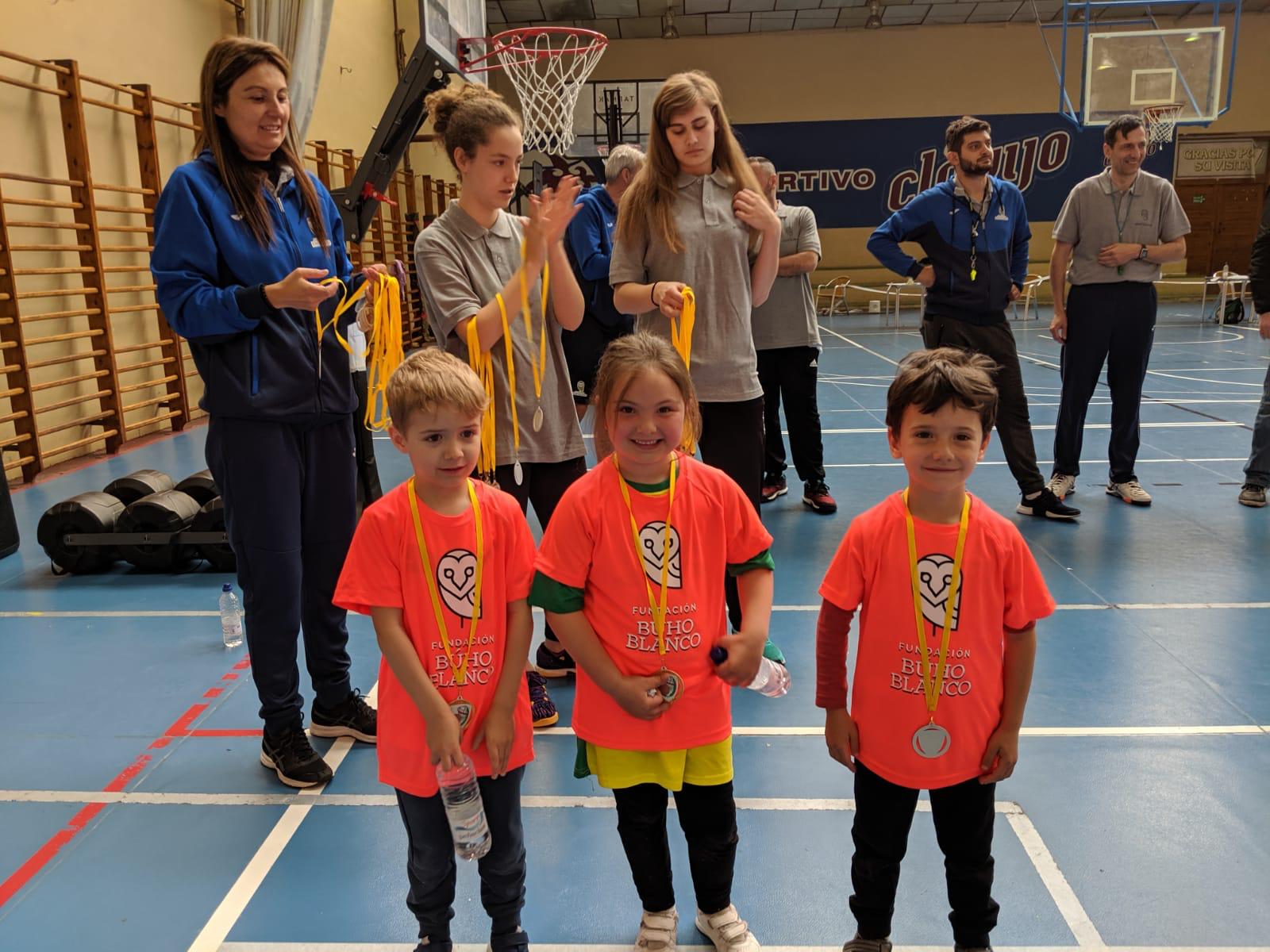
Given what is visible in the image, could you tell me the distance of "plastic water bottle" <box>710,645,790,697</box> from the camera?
176cm

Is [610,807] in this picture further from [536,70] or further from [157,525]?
[536,70]

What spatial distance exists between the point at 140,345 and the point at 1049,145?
1814cm

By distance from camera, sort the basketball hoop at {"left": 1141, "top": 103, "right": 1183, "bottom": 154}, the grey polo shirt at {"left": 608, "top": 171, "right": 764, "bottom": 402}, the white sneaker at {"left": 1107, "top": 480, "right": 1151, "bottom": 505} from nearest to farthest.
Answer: the grey polo shirt at {"left": 608, "top": 171, "right": 764, "bottom": 402}, the white sneaker at {"left": 1107, "top": 480, "right": 1151, "bottom": 505}, the basketball hoop at {"left": 1141, "top": 103, "right": 1183, "bottom": 154}

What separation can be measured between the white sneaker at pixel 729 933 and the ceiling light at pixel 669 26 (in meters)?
18.7

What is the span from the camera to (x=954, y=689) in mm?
1634

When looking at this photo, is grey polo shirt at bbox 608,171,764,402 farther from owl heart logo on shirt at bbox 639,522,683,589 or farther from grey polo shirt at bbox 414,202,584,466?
owl heart logo on shirt at bbox 639,522,683,589

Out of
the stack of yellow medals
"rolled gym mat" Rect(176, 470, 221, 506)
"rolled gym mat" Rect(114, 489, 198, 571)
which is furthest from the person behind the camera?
"rolled gym mat" Rect(176, 470, 221, 506)

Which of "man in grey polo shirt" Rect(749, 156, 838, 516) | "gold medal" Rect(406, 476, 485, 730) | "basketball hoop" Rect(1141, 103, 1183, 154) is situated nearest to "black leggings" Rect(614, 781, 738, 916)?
"gold medal" Rect(406, 476, 485, 730)

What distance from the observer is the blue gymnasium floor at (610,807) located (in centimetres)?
199

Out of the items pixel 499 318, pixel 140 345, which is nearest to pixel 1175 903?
pixel 499 318

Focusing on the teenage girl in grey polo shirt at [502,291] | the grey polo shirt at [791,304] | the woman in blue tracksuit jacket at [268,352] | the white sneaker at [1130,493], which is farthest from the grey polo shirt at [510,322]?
the white sneaker at [1130,493]

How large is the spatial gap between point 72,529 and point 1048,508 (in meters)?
4.89

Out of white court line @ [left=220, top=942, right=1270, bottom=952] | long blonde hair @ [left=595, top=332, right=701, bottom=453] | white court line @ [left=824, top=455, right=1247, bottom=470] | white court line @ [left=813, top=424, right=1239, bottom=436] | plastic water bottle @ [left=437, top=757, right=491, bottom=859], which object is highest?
long blonde hair @ [left=595, top=332, right=701, bottom=453]

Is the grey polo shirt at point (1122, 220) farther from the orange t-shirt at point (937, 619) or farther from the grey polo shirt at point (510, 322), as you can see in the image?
the orange t-shirt at point (937, 619)
